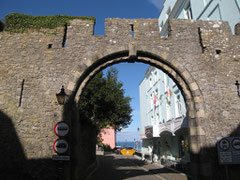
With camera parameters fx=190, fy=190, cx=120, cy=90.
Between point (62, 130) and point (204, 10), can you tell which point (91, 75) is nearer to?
point (62, 130)

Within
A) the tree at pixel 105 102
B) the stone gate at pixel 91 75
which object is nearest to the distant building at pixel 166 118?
the tree at pixel 105 102

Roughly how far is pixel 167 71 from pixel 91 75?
2.86m

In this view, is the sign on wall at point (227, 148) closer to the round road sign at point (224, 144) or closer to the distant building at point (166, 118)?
A: the round road sign at point (224, 144)

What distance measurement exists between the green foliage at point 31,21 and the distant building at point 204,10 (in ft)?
24.5

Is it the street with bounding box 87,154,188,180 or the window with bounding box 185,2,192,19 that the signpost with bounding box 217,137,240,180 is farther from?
the window with bounding box 185,2,192,19

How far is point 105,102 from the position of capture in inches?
563

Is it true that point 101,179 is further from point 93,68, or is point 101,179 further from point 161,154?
point 161,154

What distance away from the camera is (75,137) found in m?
6.33

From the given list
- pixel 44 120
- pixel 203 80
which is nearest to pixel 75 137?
pixel 44 120

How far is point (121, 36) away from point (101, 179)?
260 inches

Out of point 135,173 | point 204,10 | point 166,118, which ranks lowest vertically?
point 135,173

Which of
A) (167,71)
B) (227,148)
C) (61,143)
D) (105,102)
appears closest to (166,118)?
(105,102)

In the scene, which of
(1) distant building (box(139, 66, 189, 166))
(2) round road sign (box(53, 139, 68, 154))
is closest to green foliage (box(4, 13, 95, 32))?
(2) round road sign (box(53, 139, 68, 154))

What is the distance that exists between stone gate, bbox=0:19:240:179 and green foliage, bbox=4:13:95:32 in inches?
9.3
